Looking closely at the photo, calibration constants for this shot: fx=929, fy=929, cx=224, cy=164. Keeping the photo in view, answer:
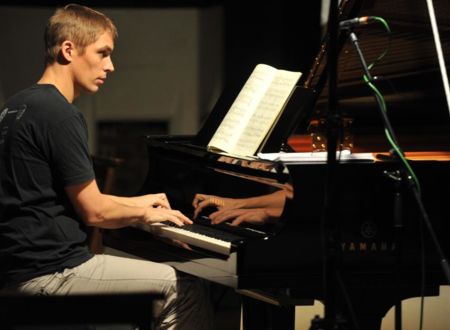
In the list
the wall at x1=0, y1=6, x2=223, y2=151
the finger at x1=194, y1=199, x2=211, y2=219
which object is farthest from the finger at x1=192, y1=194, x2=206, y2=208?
the wall at x1=0, y1=6, x2=223, y2=151

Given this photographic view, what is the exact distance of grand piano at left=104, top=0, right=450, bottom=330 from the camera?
10.6 feet

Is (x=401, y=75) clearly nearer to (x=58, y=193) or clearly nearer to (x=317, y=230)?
(x=317, y=230)

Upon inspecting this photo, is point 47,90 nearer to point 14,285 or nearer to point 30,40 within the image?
point 14,285

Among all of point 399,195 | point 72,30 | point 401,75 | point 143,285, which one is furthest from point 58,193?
point 401,75

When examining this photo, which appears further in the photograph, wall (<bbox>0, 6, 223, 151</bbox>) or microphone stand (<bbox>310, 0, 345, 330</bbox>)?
wall (<bbox>0, 6, 223, 151</bbox>)

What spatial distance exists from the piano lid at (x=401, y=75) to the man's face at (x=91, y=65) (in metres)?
0.89

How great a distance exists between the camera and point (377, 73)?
4.12 metres

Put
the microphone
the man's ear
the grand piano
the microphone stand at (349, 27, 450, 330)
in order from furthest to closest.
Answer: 1. the man's ear
2. the grand piano
3. the microphone
4. the microphone stand at (349, 27, 450, 330)

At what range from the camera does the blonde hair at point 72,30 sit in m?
3.41

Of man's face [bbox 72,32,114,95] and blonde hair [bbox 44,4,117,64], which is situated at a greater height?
blonde hair [bbox 44,4,117,64]

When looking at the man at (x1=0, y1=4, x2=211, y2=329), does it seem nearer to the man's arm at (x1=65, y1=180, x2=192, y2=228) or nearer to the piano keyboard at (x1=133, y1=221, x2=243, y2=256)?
the man's arm at (x1=65, y1=180, x2=192, y2=228)

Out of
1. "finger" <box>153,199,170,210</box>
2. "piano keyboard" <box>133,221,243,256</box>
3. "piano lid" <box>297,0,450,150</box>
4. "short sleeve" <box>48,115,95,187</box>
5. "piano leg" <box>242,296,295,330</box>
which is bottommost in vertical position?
"piano leg" <box>242,296,295,330</box>

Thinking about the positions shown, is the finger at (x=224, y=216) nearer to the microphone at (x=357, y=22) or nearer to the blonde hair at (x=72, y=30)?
the blonde hair at (x=72, y=30)

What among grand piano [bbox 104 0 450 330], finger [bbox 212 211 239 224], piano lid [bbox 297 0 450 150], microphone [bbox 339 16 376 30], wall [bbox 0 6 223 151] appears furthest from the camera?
wall [bbox 0 6 223 151]
